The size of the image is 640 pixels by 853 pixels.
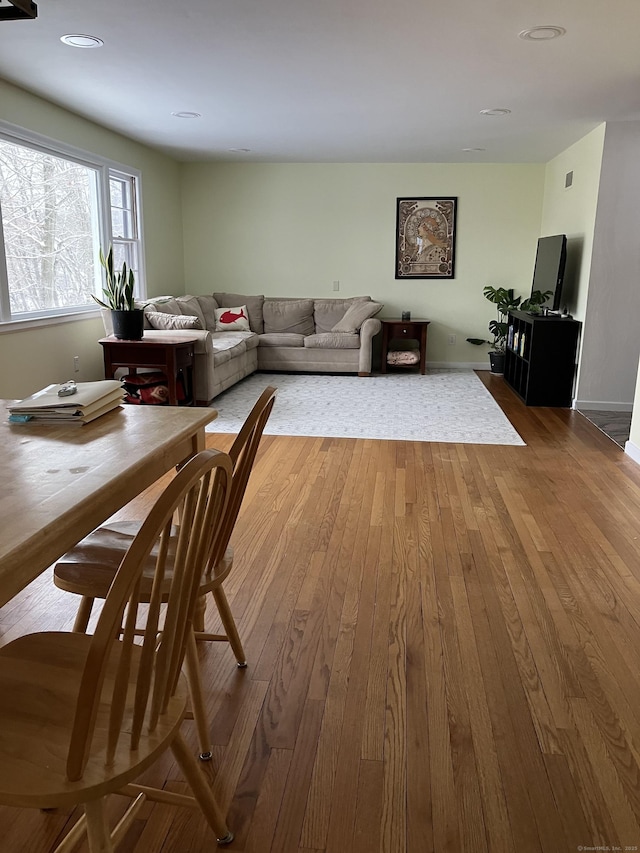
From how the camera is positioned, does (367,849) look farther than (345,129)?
No

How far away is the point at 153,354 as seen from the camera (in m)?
5.31

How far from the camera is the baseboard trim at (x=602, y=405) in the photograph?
5.84 meters

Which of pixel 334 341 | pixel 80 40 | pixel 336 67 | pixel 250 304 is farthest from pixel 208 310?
pixel 80 40

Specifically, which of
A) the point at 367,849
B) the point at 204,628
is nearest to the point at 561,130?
the point at 204,628

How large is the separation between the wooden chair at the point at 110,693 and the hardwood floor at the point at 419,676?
0.33m

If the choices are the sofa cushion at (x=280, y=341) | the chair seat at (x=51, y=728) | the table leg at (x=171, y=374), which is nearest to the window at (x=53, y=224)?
A: the table leg at (x=171, y=374)

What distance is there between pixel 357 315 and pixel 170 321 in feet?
7.92

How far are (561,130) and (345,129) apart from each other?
1.88 meters

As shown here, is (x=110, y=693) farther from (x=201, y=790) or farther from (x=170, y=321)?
(x=170, y=321)

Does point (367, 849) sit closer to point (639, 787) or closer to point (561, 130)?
point (639, 787)

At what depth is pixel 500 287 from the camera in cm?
793

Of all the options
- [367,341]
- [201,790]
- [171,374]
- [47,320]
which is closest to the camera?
[201,790]

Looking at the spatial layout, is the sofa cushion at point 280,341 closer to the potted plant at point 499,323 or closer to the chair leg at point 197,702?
the potted plant at point 499,323

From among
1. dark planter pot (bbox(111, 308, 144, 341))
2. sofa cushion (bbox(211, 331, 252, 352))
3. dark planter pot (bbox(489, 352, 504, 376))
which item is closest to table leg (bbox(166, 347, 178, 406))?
dark planter pot (bbox(111, 308, 144, 341))
